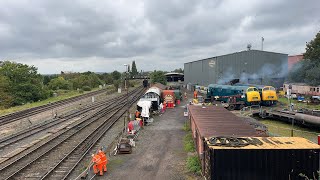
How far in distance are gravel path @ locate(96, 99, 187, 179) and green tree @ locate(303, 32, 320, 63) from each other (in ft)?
112

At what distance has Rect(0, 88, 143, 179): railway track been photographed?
46.9 feet

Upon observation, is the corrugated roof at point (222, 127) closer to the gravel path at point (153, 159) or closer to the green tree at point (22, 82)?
the gravel path at point (153, 159)

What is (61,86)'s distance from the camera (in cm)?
7988

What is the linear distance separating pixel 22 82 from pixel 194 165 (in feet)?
157

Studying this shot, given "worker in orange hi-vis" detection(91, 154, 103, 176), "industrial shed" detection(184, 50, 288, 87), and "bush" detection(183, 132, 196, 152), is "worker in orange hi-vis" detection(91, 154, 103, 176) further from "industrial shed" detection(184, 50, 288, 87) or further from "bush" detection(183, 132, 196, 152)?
"industrial shed" detection(184, 50, 288, 87)

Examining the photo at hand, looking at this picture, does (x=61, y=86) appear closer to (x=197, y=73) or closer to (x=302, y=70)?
(x=197, y=73)

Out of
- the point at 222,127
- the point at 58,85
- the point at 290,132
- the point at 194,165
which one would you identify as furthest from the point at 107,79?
the point at 194,165

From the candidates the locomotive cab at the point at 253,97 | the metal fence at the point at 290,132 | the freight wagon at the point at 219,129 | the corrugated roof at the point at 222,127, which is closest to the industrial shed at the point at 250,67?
the locomotive cab at the point at 253,97

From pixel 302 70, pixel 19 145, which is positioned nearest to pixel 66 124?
pixel 19 145

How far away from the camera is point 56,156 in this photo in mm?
17281

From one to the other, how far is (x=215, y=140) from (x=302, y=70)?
150ft

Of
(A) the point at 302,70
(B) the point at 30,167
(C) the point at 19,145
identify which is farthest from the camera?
(A) the point at 302,70

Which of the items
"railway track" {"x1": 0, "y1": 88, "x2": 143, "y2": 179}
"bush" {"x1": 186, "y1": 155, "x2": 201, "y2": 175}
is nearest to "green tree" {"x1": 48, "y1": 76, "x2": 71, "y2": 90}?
"railway track" {"x1": 0, "y1": 88, "x2": 143, "y2": 179}

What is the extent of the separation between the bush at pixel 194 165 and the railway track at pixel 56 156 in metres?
6.11
